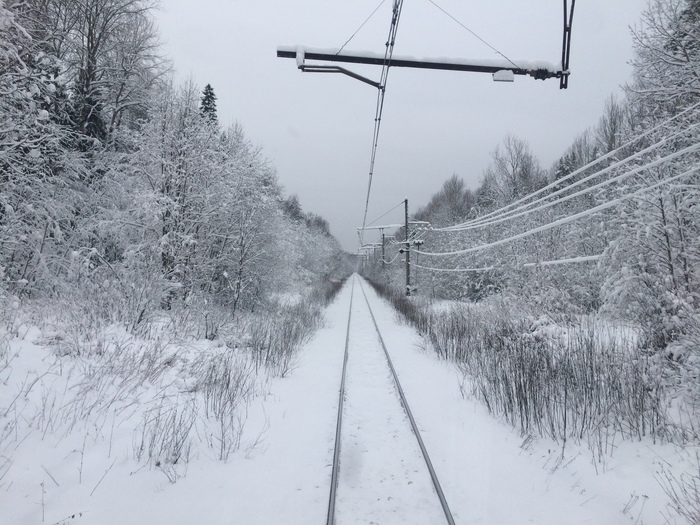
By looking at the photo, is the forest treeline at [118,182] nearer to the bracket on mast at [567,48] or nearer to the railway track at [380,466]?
the railway track at [380,466]

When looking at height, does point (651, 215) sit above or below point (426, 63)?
below

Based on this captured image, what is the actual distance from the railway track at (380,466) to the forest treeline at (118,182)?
19.2 ft

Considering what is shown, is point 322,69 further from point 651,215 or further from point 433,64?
point 651,215

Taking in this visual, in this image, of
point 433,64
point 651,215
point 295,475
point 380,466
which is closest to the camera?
point 295,475

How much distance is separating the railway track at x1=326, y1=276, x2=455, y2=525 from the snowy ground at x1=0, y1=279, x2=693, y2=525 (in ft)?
0.11

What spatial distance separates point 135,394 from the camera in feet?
17.6

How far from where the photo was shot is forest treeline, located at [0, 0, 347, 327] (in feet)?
29.4

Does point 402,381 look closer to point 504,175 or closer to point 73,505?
point 73,505

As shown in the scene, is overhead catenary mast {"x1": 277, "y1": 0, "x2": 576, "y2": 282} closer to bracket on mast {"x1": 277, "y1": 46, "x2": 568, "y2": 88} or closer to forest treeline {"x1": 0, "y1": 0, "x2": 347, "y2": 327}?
bracket on mast {"x1": 277, "y1": 46, "x2": 568, "y2": 88}

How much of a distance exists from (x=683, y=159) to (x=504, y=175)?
25.1 meters

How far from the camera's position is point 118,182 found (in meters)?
15.2

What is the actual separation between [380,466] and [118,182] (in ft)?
53.4

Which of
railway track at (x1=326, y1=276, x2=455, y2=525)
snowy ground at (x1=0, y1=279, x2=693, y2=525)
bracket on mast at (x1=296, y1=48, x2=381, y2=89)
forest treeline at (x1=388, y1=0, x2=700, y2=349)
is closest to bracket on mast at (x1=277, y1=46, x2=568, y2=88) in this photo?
bracket on mast at (x1=296, y1=48, x2=381, y2=89)

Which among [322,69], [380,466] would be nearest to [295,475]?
[380,466]
